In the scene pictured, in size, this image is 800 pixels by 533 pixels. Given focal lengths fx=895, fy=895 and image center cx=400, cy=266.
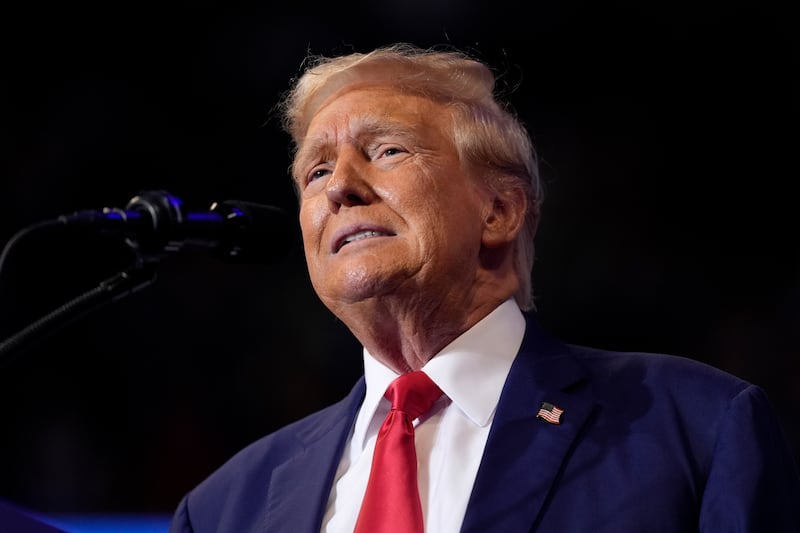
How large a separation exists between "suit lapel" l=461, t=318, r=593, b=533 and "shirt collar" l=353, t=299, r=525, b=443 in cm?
4

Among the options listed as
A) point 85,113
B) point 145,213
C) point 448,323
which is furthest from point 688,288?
point 85,113

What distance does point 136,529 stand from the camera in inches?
126

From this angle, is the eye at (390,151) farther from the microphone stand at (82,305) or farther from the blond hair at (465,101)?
the microphone stand at (82,305)

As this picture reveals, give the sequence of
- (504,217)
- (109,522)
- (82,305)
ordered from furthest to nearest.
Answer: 1. (109,522)
2. (504,217)
3. (82,305)

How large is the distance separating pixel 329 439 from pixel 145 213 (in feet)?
2.22

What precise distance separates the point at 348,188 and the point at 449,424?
50 cm

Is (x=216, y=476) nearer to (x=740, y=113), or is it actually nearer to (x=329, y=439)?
(x=329, y=439)

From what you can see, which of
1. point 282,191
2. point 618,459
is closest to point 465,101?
point 618,459

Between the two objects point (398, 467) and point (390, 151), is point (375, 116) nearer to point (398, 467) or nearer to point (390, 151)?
point (390, 151)

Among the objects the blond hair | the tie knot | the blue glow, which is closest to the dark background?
the blue glow

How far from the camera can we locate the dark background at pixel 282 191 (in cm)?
303

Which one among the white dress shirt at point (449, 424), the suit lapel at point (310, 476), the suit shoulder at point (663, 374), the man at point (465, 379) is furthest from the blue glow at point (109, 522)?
the suit shoulder at point (663, 374)

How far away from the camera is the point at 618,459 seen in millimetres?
1520

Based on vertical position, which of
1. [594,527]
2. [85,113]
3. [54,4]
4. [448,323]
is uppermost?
[54,4]
